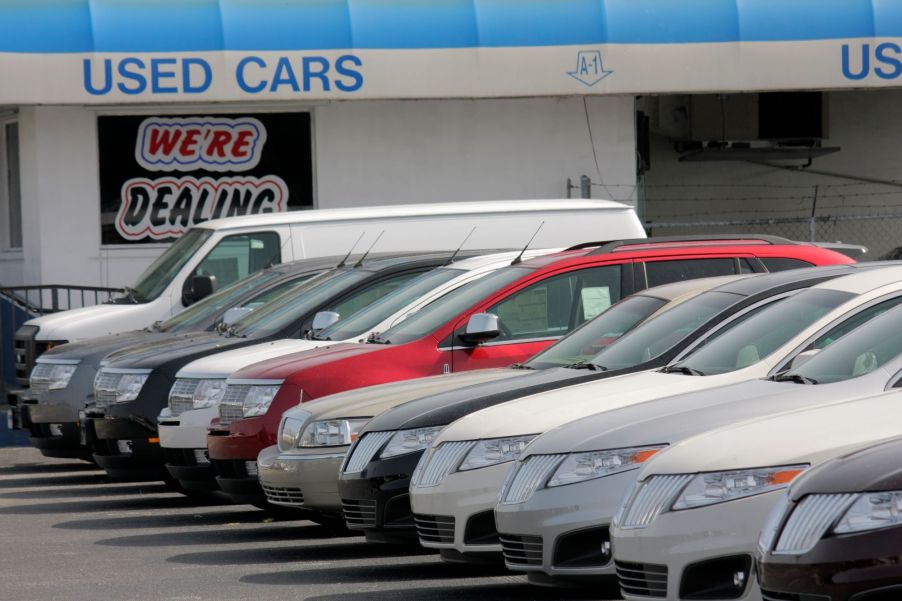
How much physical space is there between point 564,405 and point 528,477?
788 millimetres

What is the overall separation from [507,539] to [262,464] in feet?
9.24

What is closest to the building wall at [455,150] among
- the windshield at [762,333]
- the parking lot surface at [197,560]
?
the parking lot surface at [197,560]

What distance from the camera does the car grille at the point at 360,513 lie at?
330 inches

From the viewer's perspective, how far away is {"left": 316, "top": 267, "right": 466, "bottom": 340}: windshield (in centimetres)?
1095

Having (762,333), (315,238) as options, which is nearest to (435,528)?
(762,333)

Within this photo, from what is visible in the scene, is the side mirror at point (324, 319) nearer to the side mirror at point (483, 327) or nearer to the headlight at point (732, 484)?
the side mirror at point (483, 327)

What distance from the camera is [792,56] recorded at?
795 inches

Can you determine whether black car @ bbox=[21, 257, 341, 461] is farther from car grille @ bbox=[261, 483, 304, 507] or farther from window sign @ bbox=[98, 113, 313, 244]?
window sign @ bbox=[98, 113, 313, 244]

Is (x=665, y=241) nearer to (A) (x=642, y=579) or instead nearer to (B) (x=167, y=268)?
(A) (x=642, y=579)

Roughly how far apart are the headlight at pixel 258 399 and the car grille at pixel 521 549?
10.3ft

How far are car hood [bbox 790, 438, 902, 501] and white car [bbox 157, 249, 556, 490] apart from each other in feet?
19.6

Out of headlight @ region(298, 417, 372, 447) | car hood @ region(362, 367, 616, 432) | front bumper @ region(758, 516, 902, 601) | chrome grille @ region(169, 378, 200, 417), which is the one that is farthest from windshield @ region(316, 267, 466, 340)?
front bumper @ region(758, 516, 902, 601)

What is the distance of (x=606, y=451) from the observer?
6750mm

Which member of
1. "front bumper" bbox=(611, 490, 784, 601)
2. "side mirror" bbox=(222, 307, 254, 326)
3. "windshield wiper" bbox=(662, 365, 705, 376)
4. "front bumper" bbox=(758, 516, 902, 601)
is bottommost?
"front bumper" bbox=(611, 490, 784, 601)
